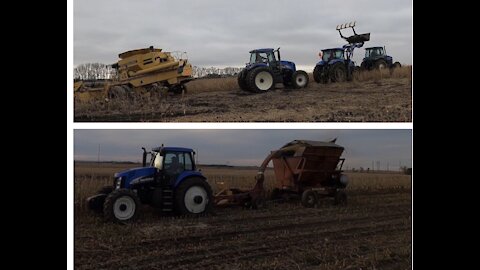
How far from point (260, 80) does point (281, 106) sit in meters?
0.34

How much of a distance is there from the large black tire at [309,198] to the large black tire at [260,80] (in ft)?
3.36

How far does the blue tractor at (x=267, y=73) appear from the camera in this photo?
18.5 ft

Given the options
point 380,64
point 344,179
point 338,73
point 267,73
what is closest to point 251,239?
point 344,179

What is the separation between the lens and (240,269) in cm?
547

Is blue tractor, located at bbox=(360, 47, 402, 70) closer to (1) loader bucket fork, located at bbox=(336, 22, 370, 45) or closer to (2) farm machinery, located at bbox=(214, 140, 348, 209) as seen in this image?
(1) loader bucket fork, located at bbox=(336, 22, 370, 45)

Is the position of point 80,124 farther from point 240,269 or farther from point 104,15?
point 240,269

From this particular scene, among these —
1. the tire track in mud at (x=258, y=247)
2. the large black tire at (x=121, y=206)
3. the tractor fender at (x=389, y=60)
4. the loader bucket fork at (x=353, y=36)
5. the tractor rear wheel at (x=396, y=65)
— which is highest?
the loader bucket fork at (x=353, y=36)

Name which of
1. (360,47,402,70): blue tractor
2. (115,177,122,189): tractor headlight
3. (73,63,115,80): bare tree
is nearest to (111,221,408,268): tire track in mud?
(115,177,122,189): tractor headlight

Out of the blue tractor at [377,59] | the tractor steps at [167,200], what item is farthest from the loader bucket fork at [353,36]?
the tractor steps at [167,200]

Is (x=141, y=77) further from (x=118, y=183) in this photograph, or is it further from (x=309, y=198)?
(x=309, y=198)

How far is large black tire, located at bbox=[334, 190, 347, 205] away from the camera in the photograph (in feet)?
19.1

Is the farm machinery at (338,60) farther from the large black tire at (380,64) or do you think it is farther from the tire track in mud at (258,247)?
the tire track in mud at (258,247)

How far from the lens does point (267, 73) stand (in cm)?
573

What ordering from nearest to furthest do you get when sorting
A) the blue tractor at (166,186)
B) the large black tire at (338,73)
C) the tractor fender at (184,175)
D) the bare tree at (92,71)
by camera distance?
the bare tree at (92,71)
the blue tractor at (166,186)
the tractor fender at (184,175)
the large black tire at (338,73)
